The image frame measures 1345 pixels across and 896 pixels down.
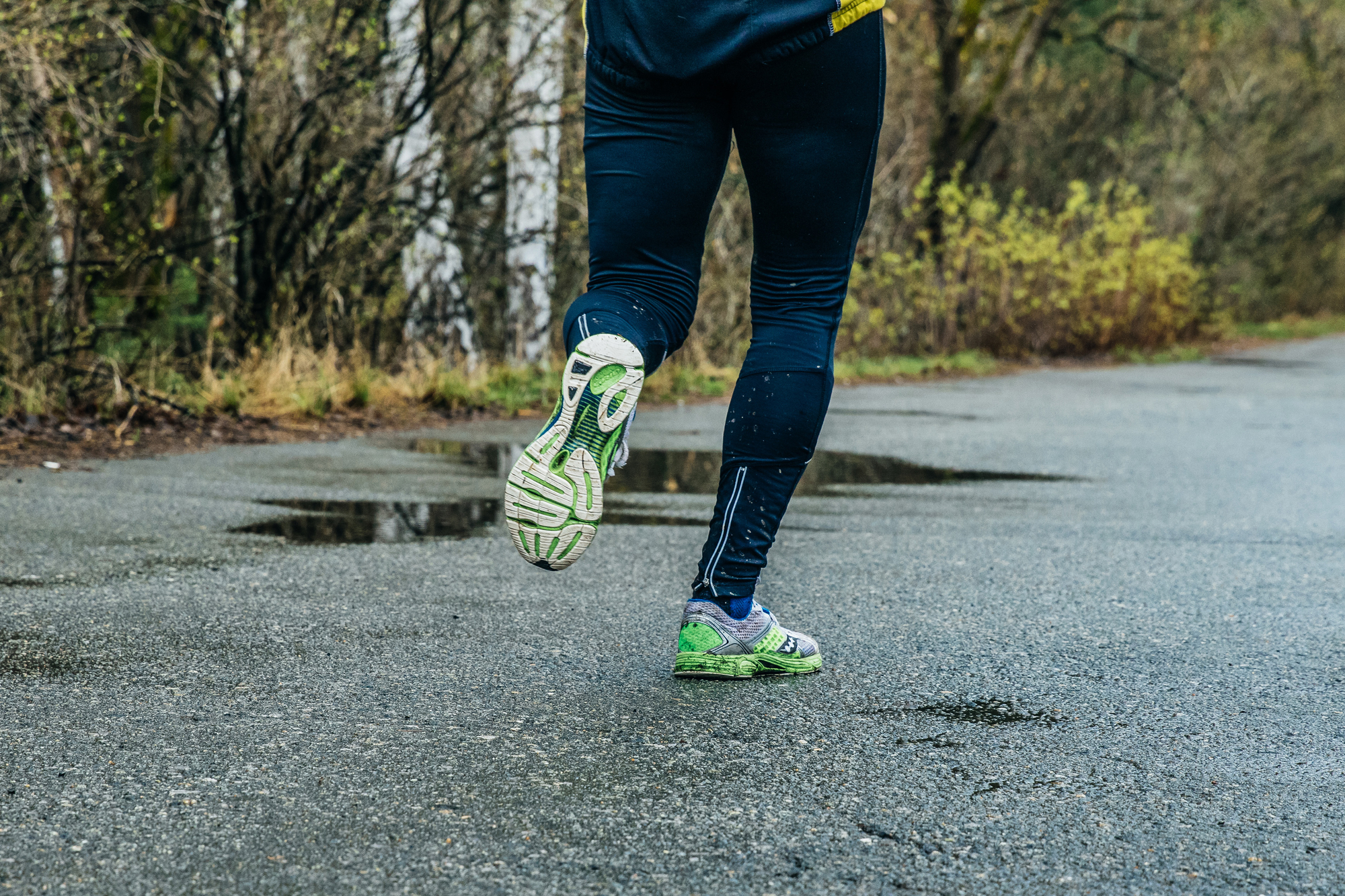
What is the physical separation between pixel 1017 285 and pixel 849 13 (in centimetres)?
1456

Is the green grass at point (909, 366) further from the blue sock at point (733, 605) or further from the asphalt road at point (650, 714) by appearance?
the blue sock at point (733, 605)

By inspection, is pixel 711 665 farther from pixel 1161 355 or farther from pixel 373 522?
pixel 1161 355

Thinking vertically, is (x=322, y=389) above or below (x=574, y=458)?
below

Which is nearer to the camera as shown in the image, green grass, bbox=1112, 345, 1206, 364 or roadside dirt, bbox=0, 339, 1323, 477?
roadside dirt, bbox=0, 339, 1323, 477

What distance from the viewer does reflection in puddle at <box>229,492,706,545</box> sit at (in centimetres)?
430

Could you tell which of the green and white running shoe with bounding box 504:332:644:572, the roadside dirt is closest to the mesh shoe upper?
the green and white running shoe with bounding box 504:332:644:572

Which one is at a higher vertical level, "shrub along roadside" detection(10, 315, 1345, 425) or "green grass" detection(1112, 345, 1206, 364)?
"green grass" detection(1112, 345, 1206, 364)

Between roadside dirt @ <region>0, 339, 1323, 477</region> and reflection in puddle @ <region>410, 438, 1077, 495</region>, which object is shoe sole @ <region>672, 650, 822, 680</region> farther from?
roadside dirt @ <region>0, 339, 1323, 477</region>

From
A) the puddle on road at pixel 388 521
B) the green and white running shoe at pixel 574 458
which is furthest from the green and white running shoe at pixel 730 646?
the puddle on road at pixel 388 521

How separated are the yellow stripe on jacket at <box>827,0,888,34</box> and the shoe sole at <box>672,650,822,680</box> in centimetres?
118

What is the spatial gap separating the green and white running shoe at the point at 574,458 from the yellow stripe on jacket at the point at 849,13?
0.68 metres

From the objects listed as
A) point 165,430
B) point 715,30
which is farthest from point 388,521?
point 165,430

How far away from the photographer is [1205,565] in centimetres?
420

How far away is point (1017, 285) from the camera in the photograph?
16.6m
